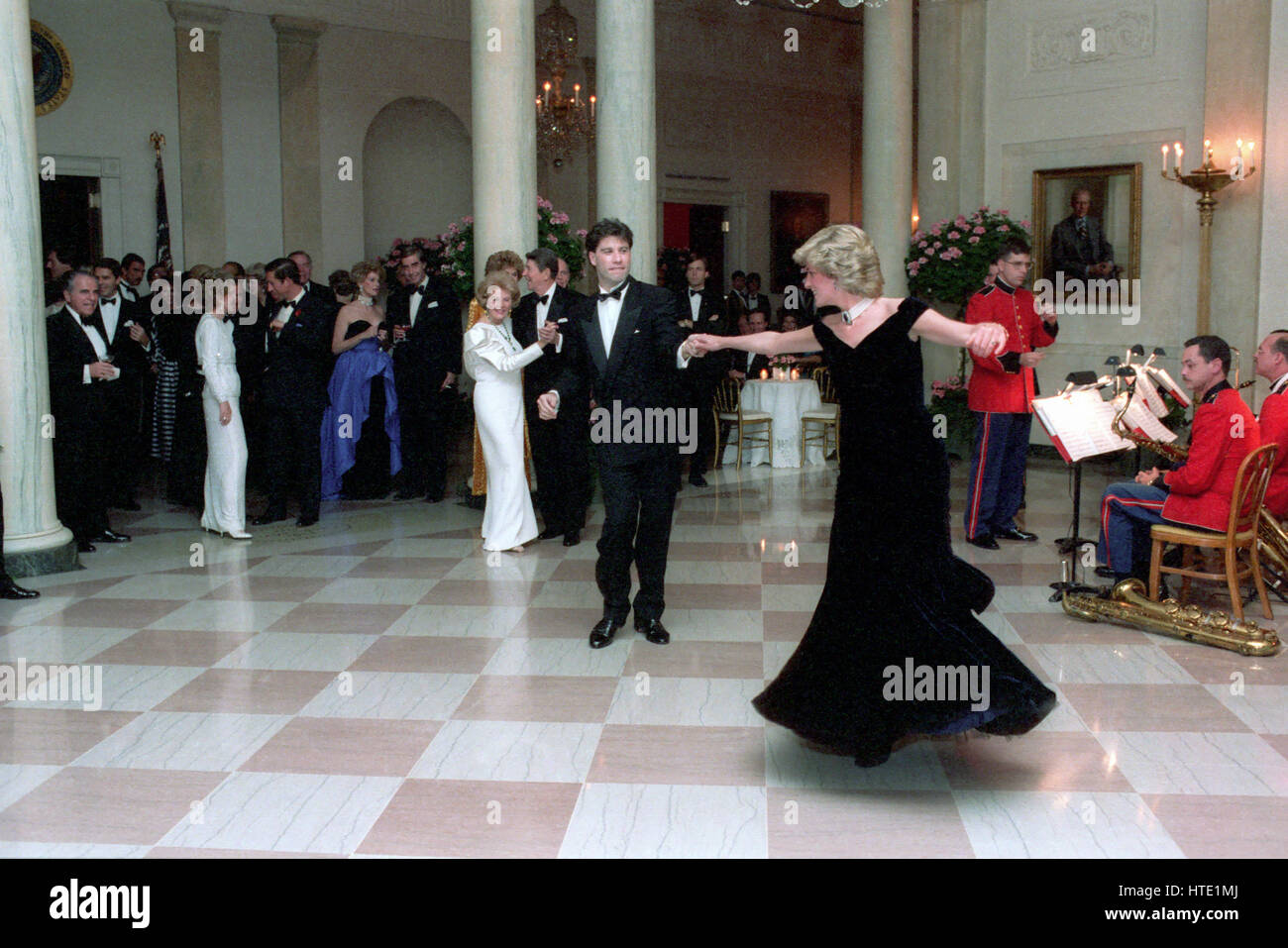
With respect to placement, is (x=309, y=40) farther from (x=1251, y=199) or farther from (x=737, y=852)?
(x=737, y=852)

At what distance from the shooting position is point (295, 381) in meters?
8.69

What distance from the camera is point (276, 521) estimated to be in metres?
8.99

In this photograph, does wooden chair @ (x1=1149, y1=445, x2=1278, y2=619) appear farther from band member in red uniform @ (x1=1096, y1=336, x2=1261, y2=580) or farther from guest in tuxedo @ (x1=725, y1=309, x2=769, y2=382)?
guest in tuxedo @ (x1=725, y1=309, x2=769, y2=382)

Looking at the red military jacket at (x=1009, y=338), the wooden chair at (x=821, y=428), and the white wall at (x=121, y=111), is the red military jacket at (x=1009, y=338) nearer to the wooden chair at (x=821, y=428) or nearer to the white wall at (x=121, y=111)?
the wooden chair at (x=821, y=428)

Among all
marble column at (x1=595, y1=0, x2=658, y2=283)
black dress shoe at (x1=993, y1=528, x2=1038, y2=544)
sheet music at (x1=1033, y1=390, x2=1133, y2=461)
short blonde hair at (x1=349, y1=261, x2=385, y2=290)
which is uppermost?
marble column at (x1=595, y1=0, x2=658, y2=283)

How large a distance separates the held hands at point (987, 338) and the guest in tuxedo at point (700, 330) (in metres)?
6.16

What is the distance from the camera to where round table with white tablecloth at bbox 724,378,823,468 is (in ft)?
38.7

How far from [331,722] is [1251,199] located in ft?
29.5

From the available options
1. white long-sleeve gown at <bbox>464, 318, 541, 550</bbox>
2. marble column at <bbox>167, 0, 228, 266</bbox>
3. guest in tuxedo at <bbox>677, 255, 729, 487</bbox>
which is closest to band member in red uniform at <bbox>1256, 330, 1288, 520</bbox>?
white long-sleeve gown at <bbox>464, 318, 541, 550</bbox>

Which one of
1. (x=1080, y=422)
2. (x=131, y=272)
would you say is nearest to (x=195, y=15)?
(x=131, y=272)

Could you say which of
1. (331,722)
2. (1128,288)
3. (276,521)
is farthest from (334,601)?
(1128,288)

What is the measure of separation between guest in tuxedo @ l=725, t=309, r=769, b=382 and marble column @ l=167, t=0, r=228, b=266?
5.73 metres

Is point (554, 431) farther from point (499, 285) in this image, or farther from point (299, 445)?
point (299, 445)

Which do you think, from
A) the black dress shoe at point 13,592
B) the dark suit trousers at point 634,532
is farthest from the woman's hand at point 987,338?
the black dress shoe at point 13,592
